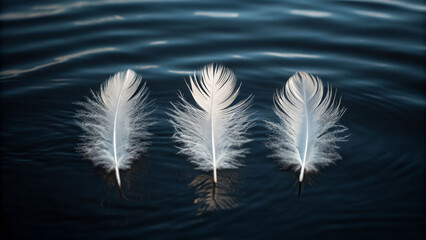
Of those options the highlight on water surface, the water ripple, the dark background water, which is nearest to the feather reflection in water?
the dark background water

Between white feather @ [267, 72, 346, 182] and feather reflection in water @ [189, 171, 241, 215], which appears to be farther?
white feather @ [267, 72, 346, 182]

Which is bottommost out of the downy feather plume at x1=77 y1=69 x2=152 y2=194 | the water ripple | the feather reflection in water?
the feather reflection in water

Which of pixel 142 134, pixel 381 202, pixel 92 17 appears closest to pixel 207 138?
pixel 142 134

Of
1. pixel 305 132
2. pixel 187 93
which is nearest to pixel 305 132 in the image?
pixel 305 132

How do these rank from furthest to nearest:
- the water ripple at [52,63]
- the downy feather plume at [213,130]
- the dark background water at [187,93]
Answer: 1. the water ripple at [52,63]
2. the downy feather plume at [213,130]
3. the dark background water at [187,93]

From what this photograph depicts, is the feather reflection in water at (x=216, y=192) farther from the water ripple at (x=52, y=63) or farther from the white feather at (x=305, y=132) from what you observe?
the water ripple at (x=52, y=63)

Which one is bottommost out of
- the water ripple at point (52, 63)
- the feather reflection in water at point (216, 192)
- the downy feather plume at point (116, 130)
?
the feather reflection in water at point (216, 192)

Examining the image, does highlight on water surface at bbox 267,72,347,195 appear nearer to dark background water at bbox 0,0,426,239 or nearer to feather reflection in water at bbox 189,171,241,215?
dark background water at bbox 0,0,426,239

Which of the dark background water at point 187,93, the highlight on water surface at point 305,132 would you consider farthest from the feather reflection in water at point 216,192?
the highlight on water surface at point 305,132
